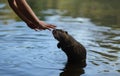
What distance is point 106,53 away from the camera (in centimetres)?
1057

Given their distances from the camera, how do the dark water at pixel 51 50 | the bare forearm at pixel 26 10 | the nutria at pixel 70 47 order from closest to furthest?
the bare forearm at pixel 26 10 < the dark water at pixel 51 50 < the nutria at pixel 70 47

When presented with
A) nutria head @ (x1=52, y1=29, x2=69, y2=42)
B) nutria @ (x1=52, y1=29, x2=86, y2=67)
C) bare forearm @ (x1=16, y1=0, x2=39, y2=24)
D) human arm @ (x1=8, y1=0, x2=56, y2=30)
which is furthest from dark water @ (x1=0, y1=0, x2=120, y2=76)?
bare forearm @ (x1=16, y1=0, x2=39, y2=24)

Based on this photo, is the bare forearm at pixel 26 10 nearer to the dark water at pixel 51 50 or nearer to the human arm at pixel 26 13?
the human arm at pixel 26 13

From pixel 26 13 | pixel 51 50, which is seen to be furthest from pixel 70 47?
pixel 26 13

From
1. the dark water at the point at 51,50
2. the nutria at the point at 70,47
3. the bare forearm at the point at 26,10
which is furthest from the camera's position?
the nutria at the point at 70,47

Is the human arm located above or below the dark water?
above

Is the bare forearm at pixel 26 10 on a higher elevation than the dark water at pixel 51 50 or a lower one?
higher

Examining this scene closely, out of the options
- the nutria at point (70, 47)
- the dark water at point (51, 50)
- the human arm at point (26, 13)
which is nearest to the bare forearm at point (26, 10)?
the human arm at point (26, 13)

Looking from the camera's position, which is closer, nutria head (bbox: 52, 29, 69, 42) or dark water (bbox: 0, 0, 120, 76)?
dark water (bbox: 0, 0, 120, 76)

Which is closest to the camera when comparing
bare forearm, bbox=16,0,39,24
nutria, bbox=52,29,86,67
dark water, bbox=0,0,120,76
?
bare forearm, bbox=16,0,39,24

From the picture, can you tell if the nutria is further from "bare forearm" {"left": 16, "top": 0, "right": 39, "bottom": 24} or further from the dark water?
"bare forearm" {"left": 16, "top": 0, "right": 39, "bottom": 24}

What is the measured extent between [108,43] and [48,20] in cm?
619

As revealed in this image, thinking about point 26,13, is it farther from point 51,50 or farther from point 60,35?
point 51,50

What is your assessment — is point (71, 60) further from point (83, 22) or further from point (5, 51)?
point (83, 22)
